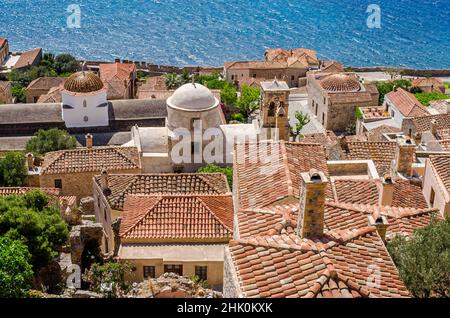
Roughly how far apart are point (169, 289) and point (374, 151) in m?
14.7

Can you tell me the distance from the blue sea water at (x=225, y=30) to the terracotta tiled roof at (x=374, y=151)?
178ft

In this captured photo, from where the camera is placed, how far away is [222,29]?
90.9 metres

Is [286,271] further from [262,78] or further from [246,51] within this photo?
[246,51]

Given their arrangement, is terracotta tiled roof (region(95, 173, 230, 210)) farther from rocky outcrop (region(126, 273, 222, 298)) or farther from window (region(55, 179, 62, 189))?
rocky outcrop (region(126, 273, 222, 298))

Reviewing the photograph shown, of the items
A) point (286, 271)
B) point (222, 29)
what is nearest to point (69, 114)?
point (286, 271)

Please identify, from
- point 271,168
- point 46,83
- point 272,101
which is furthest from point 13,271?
point 46,83

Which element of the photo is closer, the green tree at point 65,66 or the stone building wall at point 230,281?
the stone building wall at point 230,281

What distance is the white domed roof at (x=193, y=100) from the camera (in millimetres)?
26312

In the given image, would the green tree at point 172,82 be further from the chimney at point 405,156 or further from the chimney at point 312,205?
the chimney at point 312,205

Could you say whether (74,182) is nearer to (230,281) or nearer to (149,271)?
(149,271)

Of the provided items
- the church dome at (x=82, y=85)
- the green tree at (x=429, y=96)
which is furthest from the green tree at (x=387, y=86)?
the church dome at (x=82, y=85)

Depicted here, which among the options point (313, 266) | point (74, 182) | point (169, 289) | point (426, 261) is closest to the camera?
point (313, 266)

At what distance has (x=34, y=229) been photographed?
16.5 metres

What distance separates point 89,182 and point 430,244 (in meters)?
17.5
